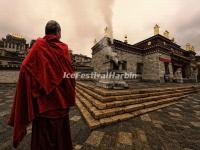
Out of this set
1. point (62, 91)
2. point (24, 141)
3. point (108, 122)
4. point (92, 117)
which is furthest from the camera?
point (92, 117)

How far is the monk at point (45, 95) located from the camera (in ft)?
3.93

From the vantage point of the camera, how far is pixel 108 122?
3.05m

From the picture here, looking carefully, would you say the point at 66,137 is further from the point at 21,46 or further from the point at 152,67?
the point at 21,46

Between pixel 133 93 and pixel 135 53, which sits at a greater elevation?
pixel 135 53

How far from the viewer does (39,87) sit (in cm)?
121

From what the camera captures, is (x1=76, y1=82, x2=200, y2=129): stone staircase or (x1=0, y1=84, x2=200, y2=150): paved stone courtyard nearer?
(x1=0, y1=84, x2=200, y2=150): paved stone courtyard

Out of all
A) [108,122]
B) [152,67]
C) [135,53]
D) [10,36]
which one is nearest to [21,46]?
[10,36]

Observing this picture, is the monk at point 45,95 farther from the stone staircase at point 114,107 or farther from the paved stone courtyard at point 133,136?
the stone staircase at point 114,107

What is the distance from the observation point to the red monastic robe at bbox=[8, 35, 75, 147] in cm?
119

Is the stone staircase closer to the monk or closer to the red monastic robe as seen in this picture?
the monk

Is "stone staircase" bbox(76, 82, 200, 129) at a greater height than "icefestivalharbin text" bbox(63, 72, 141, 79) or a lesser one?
lesser

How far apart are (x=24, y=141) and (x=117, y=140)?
6.94ft

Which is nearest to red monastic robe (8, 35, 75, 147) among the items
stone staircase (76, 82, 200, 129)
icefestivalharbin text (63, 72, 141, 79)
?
icefestivalharbin text (63, 72, 141, 79)

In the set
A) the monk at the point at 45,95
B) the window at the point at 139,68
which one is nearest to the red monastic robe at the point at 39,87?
the monk at the point at 45,95
